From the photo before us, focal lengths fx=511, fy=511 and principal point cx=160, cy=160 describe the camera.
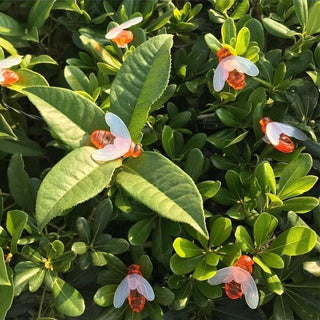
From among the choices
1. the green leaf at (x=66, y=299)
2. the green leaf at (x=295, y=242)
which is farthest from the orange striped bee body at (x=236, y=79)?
the green leaf at (x=66, y=299)

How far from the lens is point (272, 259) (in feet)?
3.31

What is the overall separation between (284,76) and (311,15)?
15 cm

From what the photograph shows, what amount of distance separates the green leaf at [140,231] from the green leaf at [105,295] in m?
0.11

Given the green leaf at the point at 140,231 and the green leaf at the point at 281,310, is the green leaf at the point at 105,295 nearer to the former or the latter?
the green leaf at the point at 140,231

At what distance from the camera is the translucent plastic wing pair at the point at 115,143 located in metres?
0.92

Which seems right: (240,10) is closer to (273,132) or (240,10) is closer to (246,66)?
(246,66)

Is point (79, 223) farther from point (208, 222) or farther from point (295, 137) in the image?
point (295, 137)

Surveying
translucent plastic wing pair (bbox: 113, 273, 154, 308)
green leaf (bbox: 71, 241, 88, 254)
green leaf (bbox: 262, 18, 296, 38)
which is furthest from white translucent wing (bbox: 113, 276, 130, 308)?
green leaf (bbox: 262, 18, 296, 38)

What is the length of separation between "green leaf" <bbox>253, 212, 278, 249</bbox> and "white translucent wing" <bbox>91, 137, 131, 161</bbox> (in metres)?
0.30

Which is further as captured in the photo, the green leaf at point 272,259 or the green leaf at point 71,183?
the green leaf at point 272,259

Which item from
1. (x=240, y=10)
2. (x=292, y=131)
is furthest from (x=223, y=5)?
(x=292, y=131)

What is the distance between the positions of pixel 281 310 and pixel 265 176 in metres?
0.31

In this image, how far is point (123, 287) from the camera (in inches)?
41.9

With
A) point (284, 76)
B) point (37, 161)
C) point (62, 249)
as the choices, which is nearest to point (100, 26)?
point (37, 161)
